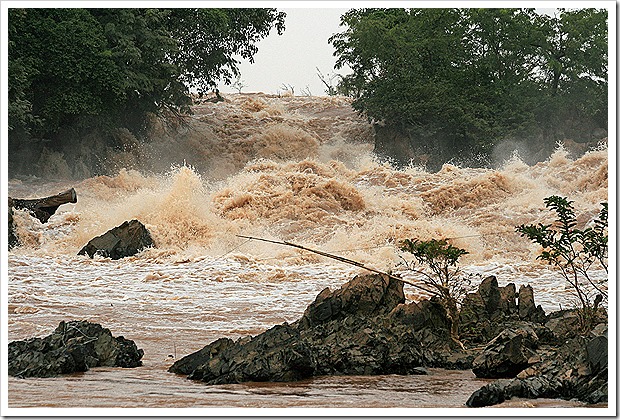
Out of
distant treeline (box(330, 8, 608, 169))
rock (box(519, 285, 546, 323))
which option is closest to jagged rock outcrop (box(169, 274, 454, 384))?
rock (box(519, 285, 546, 323))

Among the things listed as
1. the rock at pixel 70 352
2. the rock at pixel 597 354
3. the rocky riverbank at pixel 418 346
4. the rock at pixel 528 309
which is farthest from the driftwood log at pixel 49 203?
the rock at pixel 597 354

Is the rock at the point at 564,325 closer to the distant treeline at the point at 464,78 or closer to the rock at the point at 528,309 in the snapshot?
the rock at the point at 528,309

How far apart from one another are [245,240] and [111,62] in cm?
504

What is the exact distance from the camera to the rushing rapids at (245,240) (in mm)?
3889

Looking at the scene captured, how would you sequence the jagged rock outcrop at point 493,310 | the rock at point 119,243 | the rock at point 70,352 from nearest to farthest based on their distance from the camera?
1. the rock at point 70,352
2. the jagged rock outcrop at point 493,310
3. the rock at point 119,243

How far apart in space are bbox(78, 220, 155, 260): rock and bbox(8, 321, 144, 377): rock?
17.8 ft

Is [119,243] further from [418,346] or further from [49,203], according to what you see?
[418,346]

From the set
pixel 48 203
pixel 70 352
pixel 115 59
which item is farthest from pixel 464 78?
pixel 70 352

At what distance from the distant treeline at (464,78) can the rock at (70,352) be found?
13.9m

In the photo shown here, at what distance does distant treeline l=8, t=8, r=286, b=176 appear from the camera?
1348 centimetres

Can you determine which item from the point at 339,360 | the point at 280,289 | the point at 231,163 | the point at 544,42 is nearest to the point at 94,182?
the point at 231,163

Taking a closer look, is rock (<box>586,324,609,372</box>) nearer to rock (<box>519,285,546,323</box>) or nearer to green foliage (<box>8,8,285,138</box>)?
rock (<box>519,285,546,323</box>)

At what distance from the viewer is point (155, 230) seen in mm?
11000

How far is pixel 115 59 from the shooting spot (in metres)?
14.9
